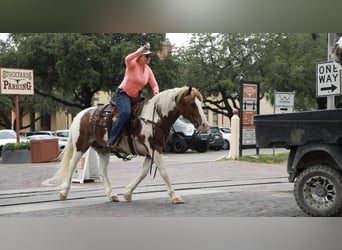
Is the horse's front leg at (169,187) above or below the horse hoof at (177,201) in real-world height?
above

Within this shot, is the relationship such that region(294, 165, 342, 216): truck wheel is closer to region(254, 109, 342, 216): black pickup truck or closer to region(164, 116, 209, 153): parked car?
region(254, 109, 342, 216): black pickup truck

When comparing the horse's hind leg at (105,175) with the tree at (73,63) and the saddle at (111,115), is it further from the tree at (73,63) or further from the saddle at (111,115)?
the tree at (73,63)

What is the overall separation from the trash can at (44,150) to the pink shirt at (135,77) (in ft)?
3.48

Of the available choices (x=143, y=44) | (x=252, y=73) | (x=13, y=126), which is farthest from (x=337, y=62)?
(x=13, y=126)

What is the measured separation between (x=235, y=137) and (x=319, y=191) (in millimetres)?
1093

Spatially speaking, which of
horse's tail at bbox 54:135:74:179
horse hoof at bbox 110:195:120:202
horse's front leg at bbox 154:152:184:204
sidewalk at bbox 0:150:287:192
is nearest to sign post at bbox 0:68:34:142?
sidewalk at bbox 0:150:287:192

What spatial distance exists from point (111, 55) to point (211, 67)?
1.14 meters

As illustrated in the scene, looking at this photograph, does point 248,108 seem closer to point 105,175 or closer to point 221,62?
point 221,62

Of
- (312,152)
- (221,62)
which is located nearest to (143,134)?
(221,62)

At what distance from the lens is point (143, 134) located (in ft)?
16.0

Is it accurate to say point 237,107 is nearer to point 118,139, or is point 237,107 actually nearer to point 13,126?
point 118,139

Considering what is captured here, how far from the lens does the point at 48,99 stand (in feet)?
17.4

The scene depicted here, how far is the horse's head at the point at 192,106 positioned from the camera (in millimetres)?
4645

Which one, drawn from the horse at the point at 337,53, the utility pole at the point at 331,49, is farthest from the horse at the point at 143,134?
the horse at the point at 337,53
